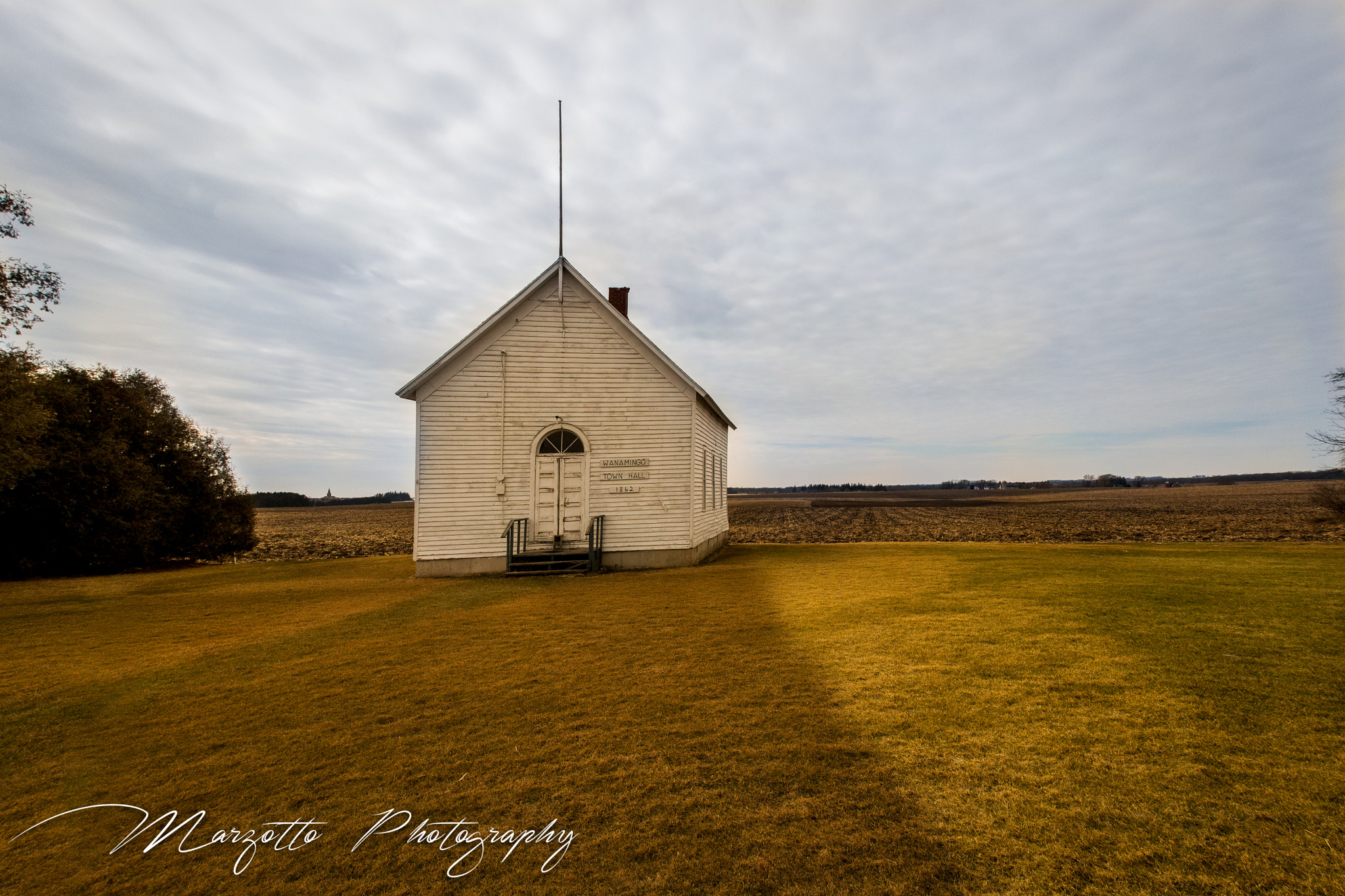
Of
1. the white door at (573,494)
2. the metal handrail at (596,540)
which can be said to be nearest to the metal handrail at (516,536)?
the white door at (573,494)

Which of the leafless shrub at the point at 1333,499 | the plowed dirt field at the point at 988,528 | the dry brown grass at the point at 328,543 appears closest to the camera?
the dry brown grass at the point at 328,543

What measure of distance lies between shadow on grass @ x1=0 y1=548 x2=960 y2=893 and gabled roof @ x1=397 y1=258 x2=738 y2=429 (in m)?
7.94

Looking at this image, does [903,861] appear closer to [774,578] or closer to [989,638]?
[989,638]

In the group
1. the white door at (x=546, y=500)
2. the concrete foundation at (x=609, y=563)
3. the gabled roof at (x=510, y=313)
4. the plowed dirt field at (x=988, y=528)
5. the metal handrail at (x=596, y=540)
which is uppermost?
the gabled roof at (x=510, y=313)

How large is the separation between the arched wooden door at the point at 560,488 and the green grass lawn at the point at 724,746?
5095mm

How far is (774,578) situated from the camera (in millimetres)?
13461

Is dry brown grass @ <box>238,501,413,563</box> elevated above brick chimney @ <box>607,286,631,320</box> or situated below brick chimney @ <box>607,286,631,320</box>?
below

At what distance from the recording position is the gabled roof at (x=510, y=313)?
14.7 m

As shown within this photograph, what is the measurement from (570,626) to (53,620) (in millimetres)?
10364

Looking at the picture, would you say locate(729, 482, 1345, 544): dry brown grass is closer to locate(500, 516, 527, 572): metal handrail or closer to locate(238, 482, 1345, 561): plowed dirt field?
locate(238, 482, 1345, 561): plowed dirt field

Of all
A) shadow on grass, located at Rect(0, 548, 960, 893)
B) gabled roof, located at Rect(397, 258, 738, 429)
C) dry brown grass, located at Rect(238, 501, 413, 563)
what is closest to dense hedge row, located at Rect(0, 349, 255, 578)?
dry brown grass, located at Rect(238, 501, 413, 563)

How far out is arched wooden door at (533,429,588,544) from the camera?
15148mm

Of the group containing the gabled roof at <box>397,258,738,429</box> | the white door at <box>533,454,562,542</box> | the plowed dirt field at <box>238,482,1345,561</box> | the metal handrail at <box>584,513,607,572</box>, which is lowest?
the plowed dirt field at <box>238,482,1345,561</box>

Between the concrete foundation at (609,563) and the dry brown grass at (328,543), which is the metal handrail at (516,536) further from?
the dry brown grass at (328,543)
